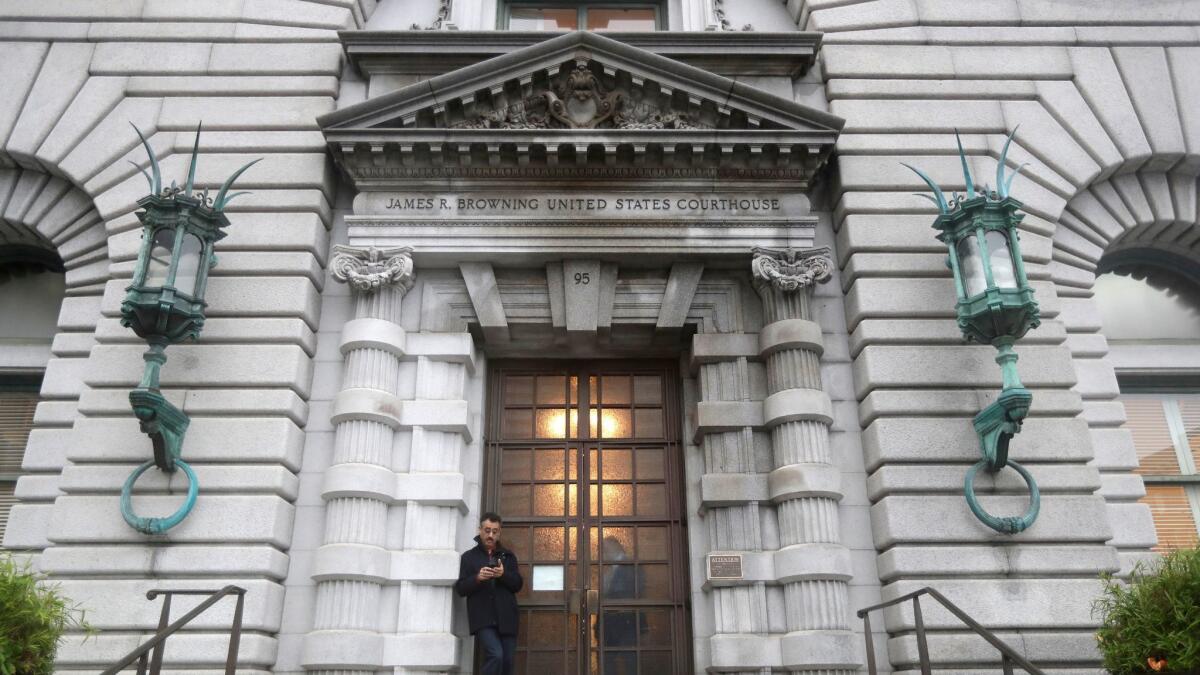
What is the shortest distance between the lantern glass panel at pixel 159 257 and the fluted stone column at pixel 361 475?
1.89 metres

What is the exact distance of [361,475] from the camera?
9.78 m

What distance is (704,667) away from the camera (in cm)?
998

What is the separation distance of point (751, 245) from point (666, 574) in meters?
4.39

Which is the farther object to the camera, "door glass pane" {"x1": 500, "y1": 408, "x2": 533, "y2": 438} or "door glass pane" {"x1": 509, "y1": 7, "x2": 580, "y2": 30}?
"door glass pane" {"x1": 509, "y1": 7, "x2": 580, "y2": 30}

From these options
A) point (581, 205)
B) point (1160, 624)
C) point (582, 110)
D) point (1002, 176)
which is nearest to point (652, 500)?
point (581, 205)

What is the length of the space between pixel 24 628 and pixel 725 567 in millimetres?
6847

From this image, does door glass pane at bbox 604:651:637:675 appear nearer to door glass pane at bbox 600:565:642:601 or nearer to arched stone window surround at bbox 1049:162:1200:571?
Answer: door glass pane at bbox 600:565:642:601

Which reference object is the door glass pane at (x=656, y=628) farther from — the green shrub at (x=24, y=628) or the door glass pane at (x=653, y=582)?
the green shrub at (x=24, y=628)

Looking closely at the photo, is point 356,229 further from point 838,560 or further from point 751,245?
point 838,560

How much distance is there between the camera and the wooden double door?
10.4 metres

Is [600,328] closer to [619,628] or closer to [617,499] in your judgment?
[617,499]

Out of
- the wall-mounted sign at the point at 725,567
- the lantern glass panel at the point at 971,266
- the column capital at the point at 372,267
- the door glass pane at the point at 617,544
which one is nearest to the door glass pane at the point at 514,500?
the door glass pane at the point at 617,544

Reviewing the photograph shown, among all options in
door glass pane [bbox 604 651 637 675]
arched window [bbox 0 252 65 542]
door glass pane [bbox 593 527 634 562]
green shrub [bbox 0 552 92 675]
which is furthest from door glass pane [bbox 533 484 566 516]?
arched window [bbox 0 252 65 542]

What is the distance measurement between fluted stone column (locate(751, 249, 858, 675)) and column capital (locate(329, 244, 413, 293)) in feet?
14.8
